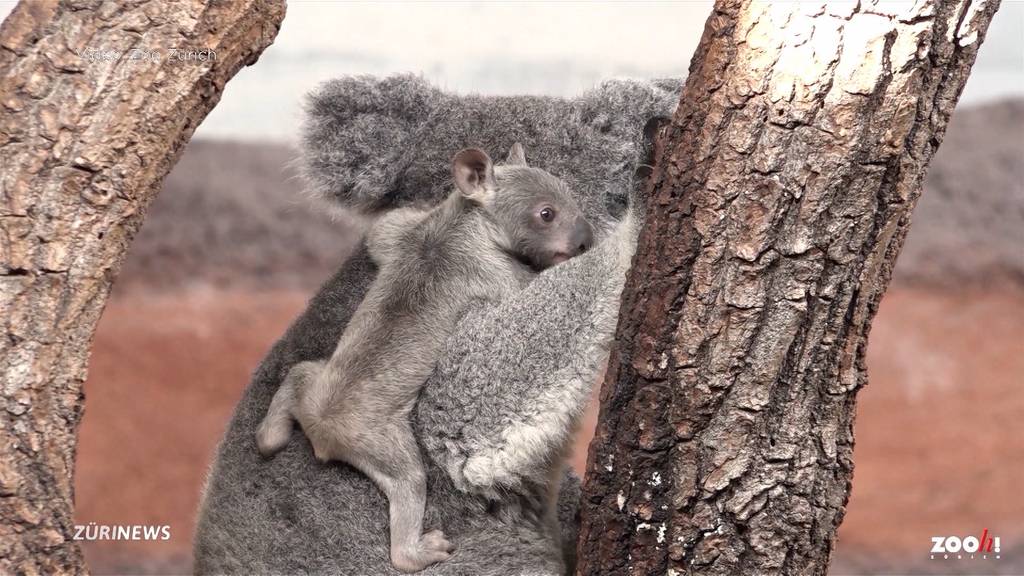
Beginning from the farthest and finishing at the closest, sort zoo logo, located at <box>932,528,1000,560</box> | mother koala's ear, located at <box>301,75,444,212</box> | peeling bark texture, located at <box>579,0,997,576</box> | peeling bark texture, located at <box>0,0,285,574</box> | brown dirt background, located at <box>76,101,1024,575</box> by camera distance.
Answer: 1. brown dirt background, located at <box>76,101,1024,575</box>
2. zoo logo, located at <box>932,528,1000,560</box>
3. mother koala's ear, located at <box>301,75,444,212</box>
4. peeling bark texture, located at <box>0,0,285,574</box>
5. peeling bark texture, located at <box>579,0,997,576</box>

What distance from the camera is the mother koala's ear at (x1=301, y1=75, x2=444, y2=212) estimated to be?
319cm

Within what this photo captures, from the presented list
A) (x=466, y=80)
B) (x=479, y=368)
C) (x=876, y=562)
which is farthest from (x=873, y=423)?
(x=479, y=368)

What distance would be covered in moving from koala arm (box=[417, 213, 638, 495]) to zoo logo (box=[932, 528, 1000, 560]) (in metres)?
5.34

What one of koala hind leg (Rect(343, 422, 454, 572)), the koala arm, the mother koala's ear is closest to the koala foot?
koala hind leg (Rect(343, 422, 454, 572))

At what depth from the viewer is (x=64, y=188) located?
7.20ft

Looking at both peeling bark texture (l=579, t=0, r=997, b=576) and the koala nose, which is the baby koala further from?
peeling bark texture (l=579, t=0, r=997, b=576)

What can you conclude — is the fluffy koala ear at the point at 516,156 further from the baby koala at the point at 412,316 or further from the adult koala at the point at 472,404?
the adult koala at the point at 472,404

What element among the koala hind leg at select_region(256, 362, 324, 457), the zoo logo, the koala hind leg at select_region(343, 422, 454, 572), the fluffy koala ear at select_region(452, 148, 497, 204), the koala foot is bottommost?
the koala foot

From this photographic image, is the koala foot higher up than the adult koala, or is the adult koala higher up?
the adult koala

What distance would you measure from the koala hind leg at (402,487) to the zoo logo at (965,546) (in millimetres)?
5385

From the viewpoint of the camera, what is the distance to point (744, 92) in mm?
2018

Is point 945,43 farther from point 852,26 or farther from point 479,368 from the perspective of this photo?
point 479,368

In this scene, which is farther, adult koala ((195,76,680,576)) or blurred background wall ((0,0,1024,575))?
blurred background wall ((0,0,1024,575))

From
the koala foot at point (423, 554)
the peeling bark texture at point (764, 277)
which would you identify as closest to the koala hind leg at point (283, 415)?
the koala foot at point (423, 554)
